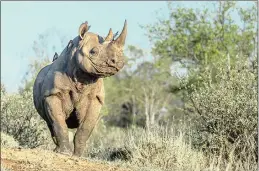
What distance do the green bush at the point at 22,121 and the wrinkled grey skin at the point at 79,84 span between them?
708 centimetres

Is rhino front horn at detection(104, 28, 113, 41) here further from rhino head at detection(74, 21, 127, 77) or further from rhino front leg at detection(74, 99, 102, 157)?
rhino front leg at detection(74, 99, 102, 157)

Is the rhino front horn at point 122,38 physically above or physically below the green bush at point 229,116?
above

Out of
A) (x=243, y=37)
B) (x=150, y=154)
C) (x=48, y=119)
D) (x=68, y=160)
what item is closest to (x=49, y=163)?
(x=68, y=160)

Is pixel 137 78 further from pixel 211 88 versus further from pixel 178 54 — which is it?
pixel 211 88

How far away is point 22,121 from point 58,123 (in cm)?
841

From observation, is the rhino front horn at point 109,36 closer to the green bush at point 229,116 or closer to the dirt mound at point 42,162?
the dirt mound at point 42,162

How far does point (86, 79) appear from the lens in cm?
1151

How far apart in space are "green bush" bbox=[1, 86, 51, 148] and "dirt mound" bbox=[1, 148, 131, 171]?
8.98 m

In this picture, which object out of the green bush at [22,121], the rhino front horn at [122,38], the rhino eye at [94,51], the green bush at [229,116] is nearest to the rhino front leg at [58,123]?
the rhino eye at [94,51]

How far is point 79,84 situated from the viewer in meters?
11.5

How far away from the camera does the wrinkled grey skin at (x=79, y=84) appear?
36.3 ft

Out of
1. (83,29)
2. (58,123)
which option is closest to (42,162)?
(58,123)

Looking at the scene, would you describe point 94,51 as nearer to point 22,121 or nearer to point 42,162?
point 42,162

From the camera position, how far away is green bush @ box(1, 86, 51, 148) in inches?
751
